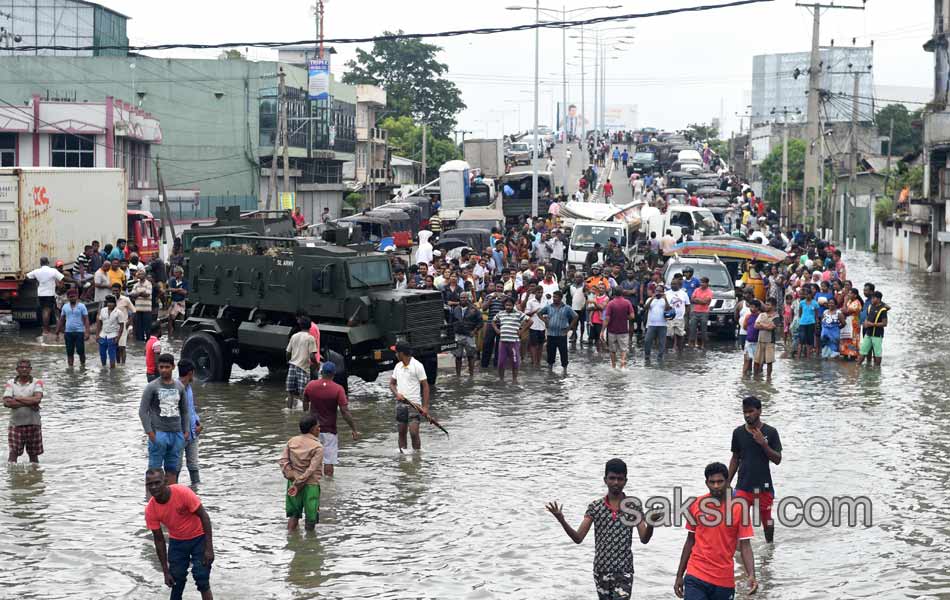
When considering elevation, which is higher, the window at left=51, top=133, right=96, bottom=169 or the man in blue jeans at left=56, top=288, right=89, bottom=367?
the window at left=51, top=133, right=96, bottom=169

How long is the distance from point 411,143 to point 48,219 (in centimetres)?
8513

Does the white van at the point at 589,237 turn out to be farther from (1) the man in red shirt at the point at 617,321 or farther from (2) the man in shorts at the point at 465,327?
(2) the man in shorts at the point at 465,327

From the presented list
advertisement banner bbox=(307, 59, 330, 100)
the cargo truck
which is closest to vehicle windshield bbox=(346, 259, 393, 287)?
the cargo truck

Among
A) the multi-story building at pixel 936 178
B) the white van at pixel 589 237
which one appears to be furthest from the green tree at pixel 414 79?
the white van at pixel 589 237

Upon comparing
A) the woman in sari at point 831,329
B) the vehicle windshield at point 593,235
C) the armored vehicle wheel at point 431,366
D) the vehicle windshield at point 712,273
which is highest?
the vehicle windshield at point 593,235

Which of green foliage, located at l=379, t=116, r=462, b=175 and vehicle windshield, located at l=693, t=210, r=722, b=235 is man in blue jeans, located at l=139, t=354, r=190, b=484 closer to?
vehicle windshield, located at l=693, t=210, r=722, b=235

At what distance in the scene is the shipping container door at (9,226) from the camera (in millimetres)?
29078

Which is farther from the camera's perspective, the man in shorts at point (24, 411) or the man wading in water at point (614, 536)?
the man in shorts at point (24, 411)

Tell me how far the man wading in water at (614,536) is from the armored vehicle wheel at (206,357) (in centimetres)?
1367

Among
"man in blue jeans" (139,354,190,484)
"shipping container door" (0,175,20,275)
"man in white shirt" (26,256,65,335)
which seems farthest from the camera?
"shipping container door" (0,175,20,275)

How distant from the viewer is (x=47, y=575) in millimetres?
11781

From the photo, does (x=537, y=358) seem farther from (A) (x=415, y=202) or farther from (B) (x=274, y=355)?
(A) (x=415, y=202)

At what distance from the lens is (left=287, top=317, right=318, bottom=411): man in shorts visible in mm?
18672

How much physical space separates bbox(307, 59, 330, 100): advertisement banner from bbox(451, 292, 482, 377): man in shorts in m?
54.0
